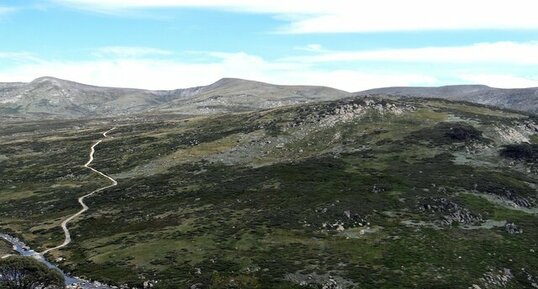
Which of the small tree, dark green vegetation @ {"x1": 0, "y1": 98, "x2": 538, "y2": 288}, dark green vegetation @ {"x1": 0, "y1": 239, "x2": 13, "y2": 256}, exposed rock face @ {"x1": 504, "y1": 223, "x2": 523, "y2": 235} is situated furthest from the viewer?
exposed rock face @ {"x1": 504, "y1": 223, "x2": 523, "y2": 235}

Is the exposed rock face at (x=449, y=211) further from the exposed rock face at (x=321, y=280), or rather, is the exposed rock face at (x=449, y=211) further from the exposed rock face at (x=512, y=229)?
the exposed rock face at (x=321, y=280)

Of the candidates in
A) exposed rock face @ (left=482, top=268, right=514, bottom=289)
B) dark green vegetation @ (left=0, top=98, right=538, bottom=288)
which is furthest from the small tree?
exposed rock face @ (left=482, top=268, right=514, bottom=289)

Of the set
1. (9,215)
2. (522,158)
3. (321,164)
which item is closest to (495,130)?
(522,158)

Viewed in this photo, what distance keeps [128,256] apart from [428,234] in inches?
2249

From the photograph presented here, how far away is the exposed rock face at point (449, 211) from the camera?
105m

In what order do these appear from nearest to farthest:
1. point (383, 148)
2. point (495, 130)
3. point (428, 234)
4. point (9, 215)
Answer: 1. point (428, 234)
2. point (9, 215)
3. point (383, 148)
4. point (495, 130)

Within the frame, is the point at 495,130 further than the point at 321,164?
Yes

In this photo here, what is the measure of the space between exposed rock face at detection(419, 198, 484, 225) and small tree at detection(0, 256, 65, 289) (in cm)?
7750

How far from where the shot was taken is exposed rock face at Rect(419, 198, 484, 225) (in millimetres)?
105438

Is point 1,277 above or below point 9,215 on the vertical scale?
above

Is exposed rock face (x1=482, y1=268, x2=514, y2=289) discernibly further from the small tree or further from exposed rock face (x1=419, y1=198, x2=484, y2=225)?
the small tree

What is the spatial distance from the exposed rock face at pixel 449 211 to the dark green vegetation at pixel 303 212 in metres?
0.38

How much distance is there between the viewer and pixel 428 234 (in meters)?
95.8

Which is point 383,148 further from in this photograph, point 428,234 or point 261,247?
point 261,247
